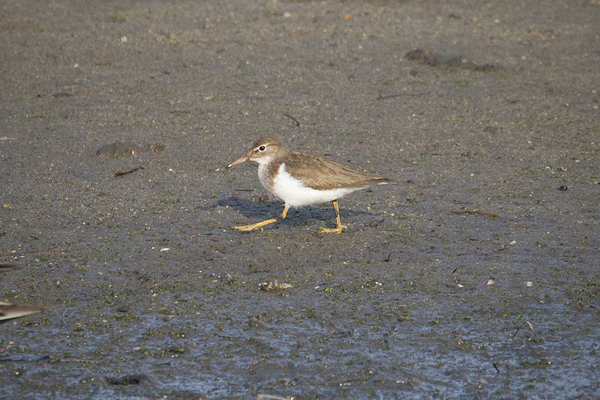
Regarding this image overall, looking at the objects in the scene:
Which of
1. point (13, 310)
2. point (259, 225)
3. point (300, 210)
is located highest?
point (13, 310)

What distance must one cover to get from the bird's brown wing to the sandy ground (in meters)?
0.48

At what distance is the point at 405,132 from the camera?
9.54 meters

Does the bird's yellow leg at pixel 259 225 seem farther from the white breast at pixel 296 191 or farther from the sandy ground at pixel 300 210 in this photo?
the white breast at pixel 296 191

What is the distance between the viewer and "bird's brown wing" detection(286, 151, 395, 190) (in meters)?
6.83

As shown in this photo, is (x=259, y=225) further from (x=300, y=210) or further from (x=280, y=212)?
(x=300, y=210)

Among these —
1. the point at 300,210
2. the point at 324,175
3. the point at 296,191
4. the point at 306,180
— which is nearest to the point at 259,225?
the point at 296,191

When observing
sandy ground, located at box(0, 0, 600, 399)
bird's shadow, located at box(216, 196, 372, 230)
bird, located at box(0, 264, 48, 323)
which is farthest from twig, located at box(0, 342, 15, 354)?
bird's shadow, located at box(216, 196, 372, 230)

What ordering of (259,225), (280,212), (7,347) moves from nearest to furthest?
(7,347), (259,225), (280,212)

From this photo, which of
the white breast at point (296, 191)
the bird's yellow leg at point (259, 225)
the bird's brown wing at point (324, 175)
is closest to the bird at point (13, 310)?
the bird's yellow leg at point (259, 225)

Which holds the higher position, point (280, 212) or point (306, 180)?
point (306, 180)

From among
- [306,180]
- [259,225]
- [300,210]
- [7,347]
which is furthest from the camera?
[300,210]

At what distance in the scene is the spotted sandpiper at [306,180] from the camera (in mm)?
6832

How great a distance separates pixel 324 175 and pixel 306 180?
0.63ft

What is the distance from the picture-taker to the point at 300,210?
7883 mm
